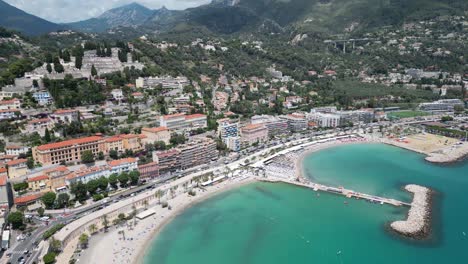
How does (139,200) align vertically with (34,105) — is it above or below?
below

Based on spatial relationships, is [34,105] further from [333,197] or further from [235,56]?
[235,56]

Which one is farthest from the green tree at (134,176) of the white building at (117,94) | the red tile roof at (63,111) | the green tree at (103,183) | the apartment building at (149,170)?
the white building at (117,94)

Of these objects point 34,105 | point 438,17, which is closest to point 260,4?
point 438,17

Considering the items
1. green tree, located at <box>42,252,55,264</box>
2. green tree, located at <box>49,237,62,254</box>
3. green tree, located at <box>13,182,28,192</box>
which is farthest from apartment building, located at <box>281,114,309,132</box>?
green tree, located at <box>42,252,55,264</box>

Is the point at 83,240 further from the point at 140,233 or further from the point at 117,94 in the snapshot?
the point at 117,94

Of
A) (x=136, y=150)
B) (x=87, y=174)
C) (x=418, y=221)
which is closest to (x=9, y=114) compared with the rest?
(x=136, y=150)

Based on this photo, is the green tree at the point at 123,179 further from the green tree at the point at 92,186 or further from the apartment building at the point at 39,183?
the apartment building at the point at 39,183
